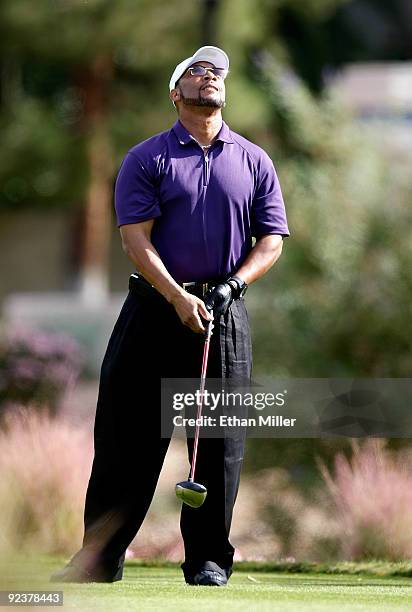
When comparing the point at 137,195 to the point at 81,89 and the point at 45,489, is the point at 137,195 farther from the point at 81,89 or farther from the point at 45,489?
the point at 81,89

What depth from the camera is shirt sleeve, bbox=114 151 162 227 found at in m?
5.54

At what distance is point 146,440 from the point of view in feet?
18.6

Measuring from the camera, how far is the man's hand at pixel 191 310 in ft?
17.7

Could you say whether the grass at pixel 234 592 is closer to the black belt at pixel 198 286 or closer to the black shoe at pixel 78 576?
the black shoe at pixel 78 576

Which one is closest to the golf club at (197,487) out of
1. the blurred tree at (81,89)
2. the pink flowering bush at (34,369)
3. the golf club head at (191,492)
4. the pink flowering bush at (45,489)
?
the golf club head at (191,492)

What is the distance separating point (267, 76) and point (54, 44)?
23.9 ft

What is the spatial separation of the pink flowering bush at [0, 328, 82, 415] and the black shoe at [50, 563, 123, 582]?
6.02 meters

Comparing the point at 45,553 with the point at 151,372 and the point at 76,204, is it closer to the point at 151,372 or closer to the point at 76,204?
the point at 151,372

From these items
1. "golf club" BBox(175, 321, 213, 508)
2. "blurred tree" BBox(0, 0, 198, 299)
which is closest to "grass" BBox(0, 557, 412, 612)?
"golf club" BBox(175, 321, 213, 508)

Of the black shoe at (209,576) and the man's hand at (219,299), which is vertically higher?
the man's hand at (219,299)

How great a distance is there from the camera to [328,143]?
14.4 meters

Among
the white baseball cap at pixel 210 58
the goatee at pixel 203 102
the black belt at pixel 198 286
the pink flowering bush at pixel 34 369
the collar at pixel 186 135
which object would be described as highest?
the white baseball cap at pixel 210 58

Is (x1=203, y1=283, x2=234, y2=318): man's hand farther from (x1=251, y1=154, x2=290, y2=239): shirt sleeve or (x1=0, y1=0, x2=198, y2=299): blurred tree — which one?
(x1=0, y1=0, x2=198, y2=299): blurred tree

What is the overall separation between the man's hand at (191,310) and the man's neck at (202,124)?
628 mm
